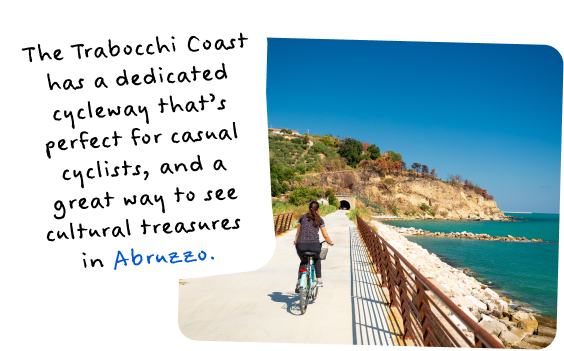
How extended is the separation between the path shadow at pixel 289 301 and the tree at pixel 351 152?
189 ft

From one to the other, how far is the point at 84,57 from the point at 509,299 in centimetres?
1344

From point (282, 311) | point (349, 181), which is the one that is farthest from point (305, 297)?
point (349, 181)

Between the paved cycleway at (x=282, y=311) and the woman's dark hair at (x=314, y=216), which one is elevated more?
the woman's dark hair at (x=314, y=216)

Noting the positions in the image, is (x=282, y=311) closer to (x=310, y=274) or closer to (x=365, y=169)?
(x=310, y=274)

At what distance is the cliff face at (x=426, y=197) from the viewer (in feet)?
200

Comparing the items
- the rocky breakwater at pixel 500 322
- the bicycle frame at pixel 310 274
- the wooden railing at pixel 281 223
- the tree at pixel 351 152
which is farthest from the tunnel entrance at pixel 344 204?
the bicycle frame at pixel 310 274

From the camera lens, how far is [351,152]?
Answer: 61.2 meters

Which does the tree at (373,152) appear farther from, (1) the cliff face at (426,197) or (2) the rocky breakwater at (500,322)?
(2) the rocky breakwater at (500,322)

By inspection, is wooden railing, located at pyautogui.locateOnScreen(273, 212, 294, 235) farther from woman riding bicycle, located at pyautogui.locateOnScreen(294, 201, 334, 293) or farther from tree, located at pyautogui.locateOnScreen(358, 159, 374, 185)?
tree, located at pyautogui.locateOnScreen(358, 159, 374, 185)

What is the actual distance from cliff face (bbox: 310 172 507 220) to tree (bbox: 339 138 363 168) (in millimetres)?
2703

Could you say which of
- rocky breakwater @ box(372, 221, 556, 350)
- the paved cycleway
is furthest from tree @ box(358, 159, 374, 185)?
the paved cycleway

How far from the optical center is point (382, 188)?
61.4 metres

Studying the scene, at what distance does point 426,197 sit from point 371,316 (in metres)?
65.2

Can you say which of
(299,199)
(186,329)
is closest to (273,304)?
(186,329)
